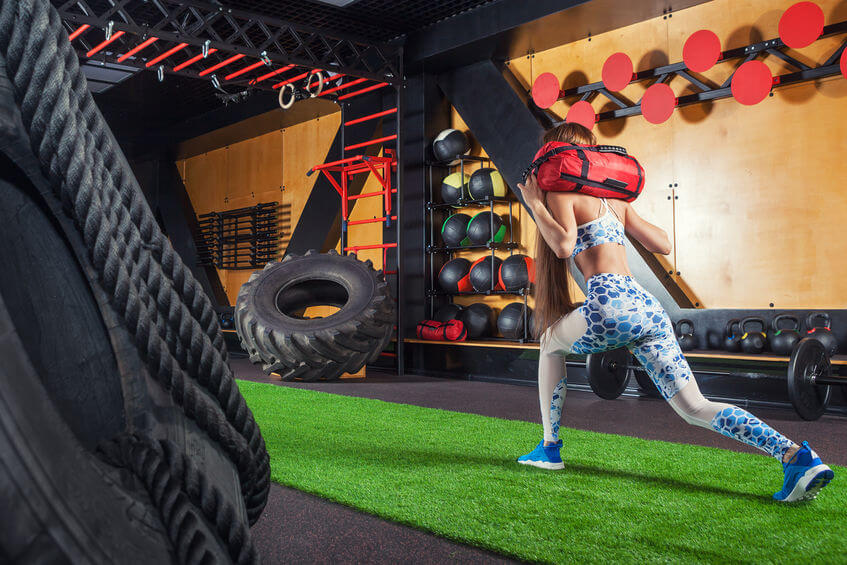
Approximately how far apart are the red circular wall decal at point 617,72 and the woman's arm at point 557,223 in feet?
11.5

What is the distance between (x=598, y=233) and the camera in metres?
2.49

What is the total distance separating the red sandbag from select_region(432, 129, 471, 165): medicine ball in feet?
13.9

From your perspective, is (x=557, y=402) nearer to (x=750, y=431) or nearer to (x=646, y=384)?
(x=750, y=431)

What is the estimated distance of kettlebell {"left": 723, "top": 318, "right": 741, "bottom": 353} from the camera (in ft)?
15.7

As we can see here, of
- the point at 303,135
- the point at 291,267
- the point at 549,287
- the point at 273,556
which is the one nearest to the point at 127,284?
the point at 273,556

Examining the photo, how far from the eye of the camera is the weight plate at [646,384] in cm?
476

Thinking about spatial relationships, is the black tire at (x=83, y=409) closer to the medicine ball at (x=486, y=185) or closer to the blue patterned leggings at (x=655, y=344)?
the blue patterned leggings at (x=655, y=344)

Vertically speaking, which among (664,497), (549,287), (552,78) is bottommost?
(664,497)

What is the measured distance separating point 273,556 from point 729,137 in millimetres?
4756

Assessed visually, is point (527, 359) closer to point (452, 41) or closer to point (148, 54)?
point (452, 41)

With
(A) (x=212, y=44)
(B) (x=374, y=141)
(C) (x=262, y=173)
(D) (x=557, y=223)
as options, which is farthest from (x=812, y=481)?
(C) (x=262, y=173)

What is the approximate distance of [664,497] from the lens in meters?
2.38

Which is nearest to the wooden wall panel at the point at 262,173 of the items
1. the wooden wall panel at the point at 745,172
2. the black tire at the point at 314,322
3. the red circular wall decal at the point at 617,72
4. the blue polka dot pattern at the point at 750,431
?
the black tire at the point at 314,322

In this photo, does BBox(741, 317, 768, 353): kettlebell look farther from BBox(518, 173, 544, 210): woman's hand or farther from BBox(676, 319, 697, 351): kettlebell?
BBox(518, 173, 544, 210): woman's hand
